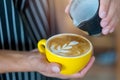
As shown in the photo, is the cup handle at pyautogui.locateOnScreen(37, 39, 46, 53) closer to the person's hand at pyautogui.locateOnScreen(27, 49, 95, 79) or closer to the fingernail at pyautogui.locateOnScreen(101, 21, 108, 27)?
the person's hand at pyautogui.locateOnScreen(27, 49, 95, 79)

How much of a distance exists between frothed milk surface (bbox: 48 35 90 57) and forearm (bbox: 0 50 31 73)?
105 millimetres

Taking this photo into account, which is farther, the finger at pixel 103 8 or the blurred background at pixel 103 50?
the blurred background at pixel 103 50

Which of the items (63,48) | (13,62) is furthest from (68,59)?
(13,62)

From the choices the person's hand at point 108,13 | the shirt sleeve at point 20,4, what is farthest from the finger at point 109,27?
the shirt sleeve at point 20,4

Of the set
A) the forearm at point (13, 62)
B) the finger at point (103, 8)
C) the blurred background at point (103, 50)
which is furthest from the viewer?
the blurred background at point (103, 50)

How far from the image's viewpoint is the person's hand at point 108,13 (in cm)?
55

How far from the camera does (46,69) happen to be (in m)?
0.63

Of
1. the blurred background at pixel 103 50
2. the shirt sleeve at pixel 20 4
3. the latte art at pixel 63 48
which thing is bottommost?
the blurred background at pixel 103 50

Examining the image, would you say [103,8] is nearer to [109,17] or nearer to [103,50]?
[109,17]

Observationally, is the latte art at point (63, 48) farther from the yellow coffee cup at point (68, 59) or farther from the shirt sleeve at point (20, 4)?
the shirt sleeve at point (20, 4)

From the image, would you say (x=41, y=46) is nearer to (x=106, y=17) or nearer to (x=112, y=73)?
(x=106, y=17)

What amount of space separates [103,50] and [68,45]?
0.77ft

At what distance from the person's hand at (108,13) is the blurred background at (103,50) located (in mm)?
172

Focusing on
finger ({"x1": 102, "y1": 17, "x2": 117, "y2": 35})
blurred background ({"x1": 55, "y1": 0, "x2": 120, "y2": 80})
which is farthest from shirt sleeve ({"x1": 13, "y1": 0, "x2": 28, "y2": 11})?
finger ({"x1": 102, "y1": 17, "x2": 117, "y2": 35})
